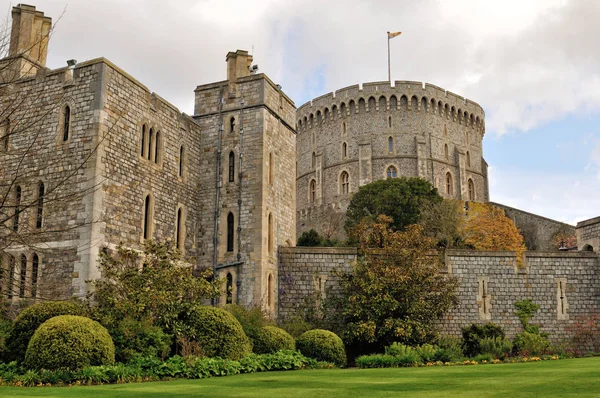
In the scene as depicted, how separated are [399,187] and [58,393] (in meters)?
33.0

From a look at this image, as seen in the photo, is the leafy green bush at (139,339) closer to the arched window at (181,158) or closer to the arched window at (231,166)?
the arched window at (181,158)

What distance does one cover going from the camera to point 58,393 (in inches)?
Answer: 453

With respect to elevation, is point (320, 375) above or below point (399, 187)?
below

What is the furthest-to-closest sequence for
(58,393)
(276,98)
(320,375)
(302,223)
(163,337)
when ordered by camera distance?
(302,223) < (276,98) < (163,337) < (320,375) < (58,393)

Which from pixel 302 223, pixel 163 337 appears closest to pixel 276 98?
pixel 163 337

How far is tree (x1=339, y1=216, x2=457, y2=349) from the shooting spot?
21.5 meters

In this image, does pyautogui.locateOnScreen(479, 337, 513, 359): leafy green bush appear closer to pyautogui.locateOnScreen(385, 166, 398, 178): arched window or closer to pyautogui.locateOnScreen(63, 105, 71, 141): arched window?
pyautogui.locateOnScreen(63, 105, 71, 141): arched window

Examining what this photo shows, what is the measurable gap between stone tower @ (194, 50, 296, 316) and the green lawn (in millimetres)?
9144

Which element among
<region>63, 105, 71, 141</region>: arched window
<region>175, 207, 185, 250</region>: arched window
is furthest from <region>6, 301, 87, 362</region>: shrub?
<region>175, 207, 185, 250</region>: arched window

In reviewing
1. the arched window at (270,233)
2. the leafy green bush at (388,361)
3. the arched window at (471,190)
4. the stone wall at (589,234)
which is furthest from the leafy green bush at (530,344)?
the arched window at (471,190)

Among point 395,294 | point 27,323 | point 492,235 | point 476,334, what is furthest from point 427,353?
point 492,235

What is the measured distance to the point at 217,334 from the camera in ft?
55.7

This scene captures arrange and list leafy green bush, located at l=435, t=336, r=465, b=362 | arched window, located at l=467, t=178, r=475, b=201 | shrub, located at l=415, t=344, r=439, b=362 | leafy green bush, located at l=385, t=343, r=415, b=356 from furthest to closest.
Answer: arched window, located at l=467, t=178, r=475, b=201, leafy green bush, located at l=385, t=343, r=415, b=356, leafy green bush, located at l=435, t=336, r=465, b=362, shrub, located at l=415, t=344, r=439, b=362

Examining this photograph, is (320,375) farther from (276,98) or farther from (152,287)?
(276,98)
